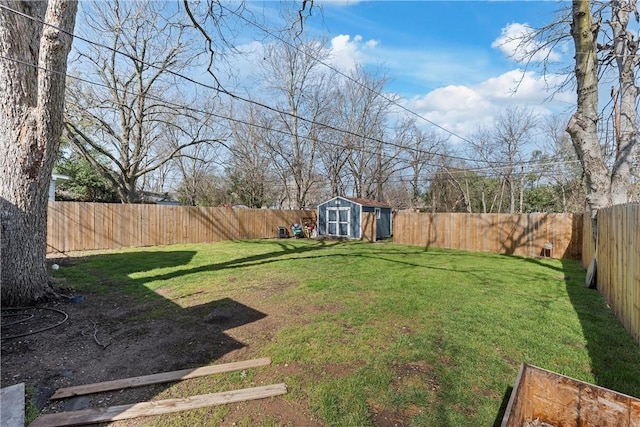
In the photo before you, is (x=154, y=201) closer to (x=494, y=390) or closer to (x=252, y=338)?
(x=252, y=338)

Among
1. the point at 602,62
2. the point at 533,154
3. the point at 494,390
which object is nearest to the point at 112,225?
the point at 494,390

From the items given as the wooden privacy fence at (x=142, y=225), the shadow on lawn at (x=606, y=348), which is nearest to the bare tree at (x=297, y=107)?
the wooden privacy fence at (x=142, y=225)

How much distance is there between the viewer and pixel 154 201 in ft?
76.6

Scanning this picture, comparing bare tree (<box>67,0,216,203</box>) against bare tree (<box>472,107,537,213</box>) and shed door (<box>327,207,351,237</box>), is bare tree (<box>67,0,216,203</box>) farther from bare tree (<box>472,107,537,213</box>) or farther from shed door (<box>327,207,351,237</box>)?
bare tree (<box>472,107,537,213</box>)

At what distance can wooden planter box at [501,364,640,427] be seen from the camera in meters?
1.84

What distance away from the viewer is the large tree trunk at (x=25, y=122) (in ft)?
13.8

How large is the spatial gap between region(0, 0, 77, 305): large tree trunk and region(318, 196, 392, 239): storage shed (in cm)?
1237

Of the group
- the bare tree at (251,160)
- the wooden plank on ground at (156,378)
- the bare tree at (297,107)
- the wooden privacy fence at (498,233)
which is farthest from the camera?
the bare tree at (251,160)

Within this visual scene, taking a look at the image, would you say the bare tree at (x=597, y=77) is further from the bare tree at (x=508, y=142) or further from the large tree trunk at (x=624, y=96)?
the bare tree at (x=508, y=142)

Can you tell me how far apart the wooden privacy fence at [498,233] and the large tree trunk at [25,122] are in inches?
457

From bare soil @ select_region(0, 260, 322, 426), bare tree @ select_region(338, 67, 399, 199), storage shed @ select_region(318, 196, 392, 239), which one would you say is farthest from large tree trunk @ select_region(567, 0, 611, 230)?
bare tree @ select_region(338, 67, 399, 199)

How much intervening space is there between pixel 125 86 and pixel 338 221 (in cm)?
1127

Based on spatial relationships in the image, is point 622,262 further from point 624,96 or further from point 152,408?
point 152,408

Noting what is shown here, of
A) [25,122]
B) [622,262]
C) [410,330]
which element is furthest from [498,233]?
[25,122]
